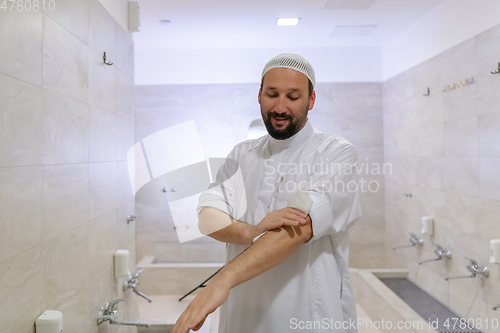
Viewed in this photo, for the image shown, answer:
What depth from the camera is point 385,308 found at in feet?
7.85

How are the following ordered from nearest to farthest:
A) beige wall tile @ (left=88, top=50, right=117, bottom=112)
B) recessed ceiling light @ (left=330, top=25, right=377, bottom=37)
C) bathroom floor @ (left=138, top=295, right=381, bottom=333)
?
beige wall tile @ (left=88, top=50, right=117, bottom=112)
bathroom floor @ (left=138, top=295, right=381, bottom=333)
recessed ceiling light @ (left=330, top=25, right=377, bottom=37)

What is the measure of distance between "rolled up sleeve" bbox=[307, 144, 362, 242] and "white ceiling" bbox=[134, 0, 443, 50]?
1.94m

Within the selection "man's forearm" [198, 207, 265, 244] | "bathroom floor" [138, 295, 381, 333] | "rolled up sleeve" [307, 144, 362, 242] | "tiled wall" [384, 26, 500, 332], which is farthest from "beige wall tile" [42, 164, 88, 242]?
"tiled wall" [384, 26, 500, 332]

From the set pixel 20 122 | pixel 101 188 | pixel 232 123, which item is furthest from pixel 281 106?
pixel 232 123

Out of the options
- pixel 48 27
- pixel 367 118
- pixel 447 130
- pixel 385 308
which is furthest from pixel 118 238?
pixel 367 118

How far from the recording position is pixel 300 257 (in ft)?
3.25

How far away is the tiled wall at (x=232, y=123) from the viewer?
3.56 meters

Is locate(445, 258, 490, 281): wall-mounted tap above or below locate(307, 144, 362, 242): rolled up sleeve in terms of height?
below

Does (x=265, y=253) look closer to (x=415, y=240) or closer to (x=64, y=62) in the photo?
(x=64, y=62)

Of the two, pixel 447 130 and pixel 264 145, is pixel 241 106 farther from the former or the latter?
pixel 264 145

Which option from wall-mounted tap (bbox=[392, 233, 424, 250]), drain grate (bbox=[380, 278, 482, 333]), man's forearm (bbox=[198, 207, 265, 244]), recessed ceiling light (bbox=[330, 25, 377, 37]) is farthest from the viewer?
recessed ceiling light (bbox=[330, 25, 377, 37])

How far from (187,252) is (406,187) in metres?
2.19

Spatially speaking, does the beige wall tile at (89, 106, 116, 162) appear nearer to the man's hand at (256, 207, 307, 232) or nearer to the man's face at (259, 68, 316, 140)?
the man's face at (259, 68, 316, 140)

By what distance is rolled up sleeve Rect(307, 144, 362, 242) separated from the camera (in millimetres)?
829
